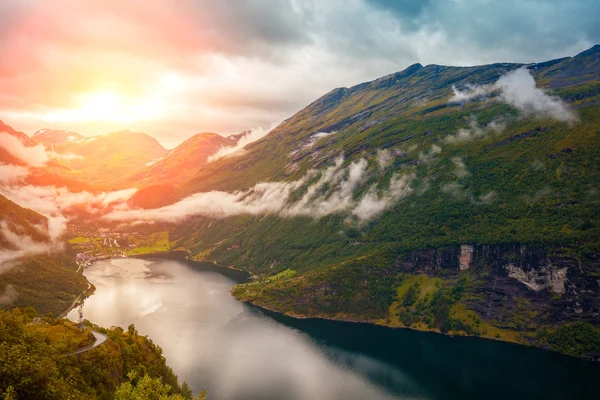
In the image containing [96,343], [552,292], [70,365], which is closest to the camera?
[70,365]

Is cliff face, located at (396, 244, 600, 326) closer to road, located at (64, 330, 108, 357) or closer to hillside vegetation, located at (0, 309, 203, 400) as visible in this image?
hillside vegetation, located at (0, 309, 203, 400)

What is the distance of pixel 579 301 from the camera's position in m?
178

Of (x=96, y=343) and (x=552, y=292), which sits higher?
(x=96, y=343)

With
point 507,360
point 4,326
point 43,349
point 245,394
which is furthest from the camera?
point 507,360

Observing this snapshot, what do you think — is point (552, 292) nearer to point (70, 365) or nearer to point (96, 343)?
point (96, 343)

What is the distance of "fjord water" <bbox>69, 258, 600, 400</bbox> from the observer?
130125mm

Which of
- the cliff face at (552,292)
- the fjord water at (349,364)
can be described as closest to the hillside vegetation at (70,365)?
the fjord water at (349,364)

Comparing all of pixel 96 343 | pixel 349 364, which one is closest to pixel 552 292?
pixel 349 364

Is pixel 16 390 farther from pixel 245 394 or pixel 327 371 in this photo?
pixel 327 371

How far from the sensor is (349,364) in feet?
503

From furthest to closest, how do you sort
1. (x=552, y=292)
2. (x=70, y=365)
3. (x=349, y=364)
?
(x=552, y=292)
(x=349, y=364)
(x=70, y=365)

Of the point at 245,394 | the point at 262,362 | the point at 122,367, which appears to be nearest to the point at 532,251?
the point at 262,362

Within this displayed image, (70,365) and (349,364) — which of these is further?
(349,364)

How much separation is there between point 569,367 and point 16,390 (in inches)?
7281
